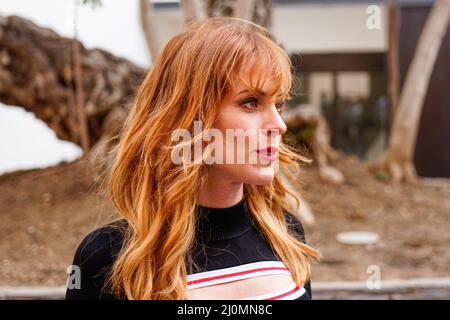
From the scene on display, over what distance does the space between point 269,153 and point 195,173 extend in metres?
0.19

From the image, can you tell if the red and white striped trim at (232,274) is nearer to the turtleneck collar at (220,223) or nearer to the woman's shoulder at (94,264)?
the turtleneck collar at (220,223)

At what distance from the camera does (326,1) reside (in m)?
9.51

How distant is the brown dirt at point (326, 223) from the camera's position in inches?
181

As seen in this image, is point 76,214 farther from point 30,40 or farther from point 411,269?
point 411,269

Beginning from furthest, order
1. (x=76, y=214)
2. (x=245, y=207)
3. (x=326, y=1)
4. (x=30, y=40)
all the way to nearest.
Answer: (x=326, y=1)
(x=30, y=40)
(x=76, y=214)
(x=245, y=207)

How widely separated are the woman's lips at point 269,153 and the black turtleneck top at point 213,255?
0.20 meters

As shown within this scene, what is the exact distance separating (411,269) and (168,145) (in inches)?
137

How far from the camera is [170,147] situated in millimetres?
1514

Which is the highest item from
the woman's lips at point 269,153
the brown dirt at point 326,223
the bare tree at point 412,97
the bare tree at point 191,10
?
the bare tree at point 191,10

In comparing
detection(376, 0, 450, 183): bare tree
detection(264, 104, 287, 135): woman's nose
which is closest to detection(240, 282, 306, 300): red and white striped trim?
detection(264, 104, 287, 135): woman's nose

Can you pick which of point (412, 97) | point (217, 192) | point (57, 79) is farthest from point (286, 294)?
point (412, 97)

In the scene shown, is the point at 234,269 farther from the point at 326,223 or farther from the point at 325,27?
the point at 325,27

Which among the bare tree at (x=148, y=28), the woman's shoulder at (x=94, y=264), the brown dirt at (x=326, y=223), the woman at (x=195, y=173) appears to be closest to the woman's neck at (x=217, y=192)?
the woman at (x=195, y=173)

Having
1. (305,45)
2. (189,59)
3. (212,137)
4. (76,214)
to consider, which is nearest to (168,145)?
(212,137)
